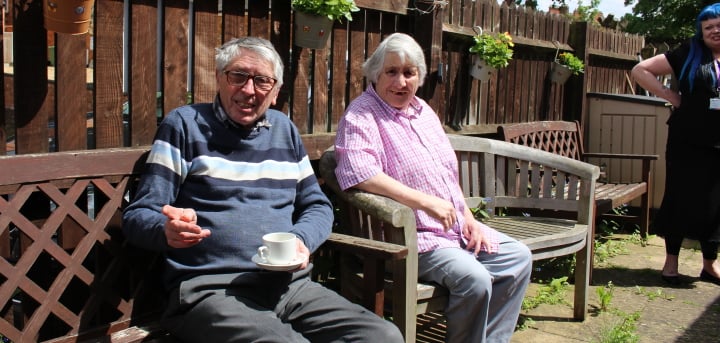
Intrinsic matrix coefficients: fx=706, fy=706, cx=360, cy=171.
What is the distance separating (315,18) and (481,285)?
5.10 ft

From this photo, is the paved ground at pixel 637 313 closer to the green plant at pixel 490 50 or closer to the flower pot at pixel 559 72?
the green plant at pixel 490 50

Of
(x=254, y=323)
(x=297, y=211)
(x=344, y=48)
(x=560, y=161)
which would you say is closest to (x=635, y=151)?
(x=560, y=161)

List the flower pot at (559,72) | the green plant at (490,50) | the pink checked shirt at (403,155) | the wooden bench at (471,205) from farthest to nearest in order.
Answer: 1. the flower pot at (559,72)
2. the green plant at (490,50)
3. the pink checked shirt at (403,155)
4. the wooden bench at (471,205)

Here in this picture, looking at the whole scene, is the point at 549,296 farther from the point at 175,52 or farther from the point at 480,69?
the point at 175,52

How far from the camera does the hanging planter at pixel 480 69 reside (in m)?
5.20

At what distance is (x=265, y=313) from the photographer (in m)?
2.33

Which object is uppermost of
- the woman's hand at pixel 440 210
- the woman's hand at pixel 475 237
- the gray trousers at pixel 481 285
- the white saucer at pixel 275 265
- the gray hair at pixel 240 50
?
the gray hair at pixel 240 50

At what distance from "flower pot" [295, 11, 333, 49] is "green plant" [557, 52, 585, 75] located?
3720mm

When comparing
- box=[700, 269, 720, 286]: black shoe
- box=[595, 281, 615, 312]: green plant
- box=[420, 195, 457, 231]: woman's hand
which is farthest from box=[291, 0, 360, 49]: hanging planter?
box=[700, 269, 720, 286]: black shoe

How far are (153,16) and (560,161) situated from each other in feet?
7.58

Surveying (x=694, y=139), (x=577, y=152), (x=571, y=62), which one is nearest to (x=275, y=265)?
(x=694, y=139)

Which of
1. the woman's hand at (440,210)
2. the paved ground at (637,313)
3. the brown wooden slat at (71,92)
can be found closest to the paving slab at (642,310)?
the paved ground at (637,313)

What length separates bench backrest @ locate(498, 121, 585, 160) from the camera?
17.0 ft

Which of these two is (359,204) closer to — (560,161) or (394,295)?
(394,295)
